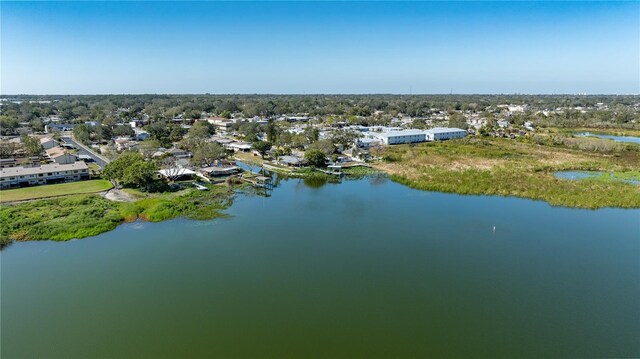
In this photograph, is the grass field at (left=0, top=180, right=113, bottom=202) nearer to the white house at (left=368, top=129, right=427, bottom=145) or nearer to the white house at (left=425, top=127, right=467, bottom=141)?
the white house at (left=368, top=129, right=427, bottom=145)

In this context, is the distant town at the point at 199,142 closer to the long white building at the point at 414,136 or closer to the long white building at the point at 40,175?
the long white building at the point at 40,175

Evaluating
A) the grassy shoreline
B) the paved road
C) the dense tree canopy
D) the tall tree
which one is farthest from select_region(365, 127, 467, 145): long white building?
the tall tree

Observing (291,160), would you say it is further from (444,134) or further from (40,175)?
(444,134)

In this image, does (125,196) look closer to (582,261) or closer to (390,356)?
(390,356)

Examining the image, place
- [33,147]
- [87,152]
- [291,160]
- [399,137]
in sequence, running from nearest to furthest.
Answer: [33,147], [291,160], [87,152], [399,137]

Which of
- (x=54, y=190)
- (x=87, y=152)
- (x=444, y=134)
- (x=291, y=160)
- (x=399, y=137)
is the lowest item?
(x=54, y=190)

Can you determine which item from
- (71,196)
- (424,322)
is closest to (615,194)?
(424,322)

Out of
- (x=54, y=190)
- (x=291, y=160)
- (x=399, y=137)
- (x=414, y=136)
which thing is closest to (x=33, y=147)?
(x=54, y=190)
